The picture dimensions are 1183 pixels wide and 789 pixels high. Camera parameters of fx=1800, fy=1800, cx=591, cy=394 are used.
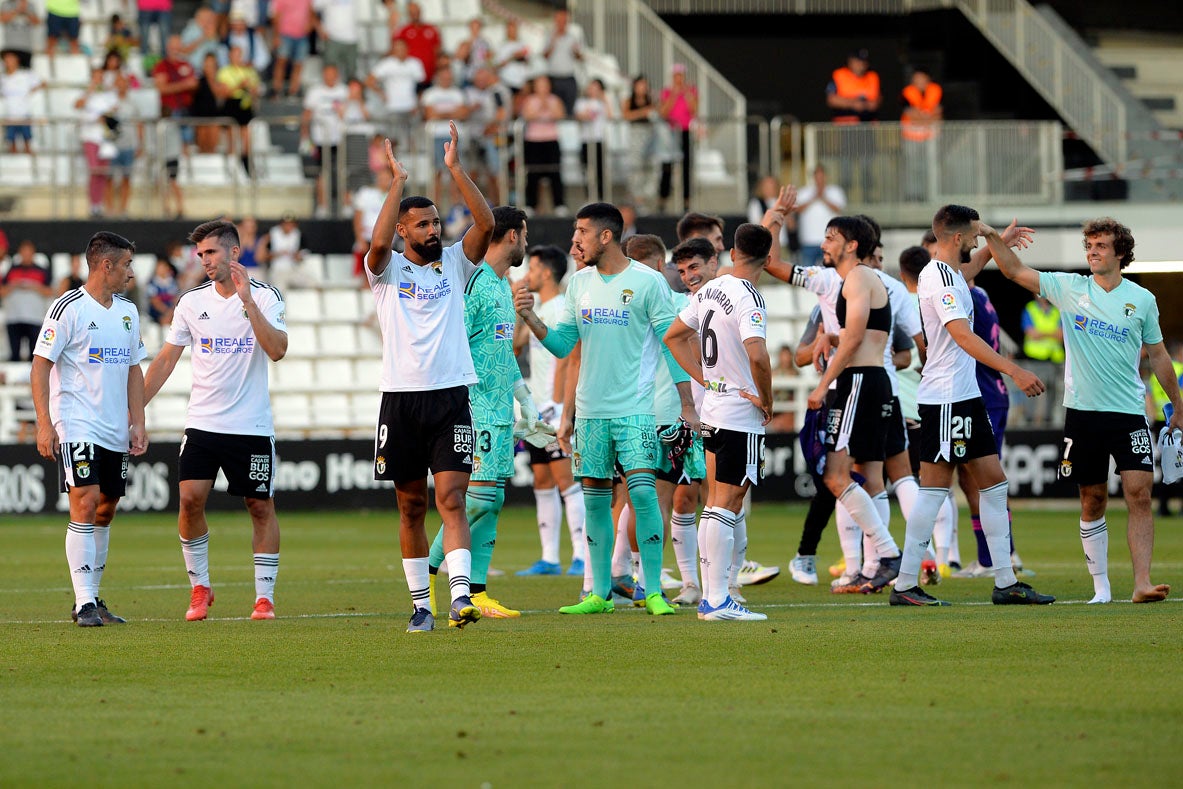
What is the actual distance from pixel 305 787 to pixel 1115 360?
22.9 feet

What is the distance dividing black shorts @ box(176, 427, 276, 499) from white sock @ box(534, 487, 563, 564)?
4663 mm

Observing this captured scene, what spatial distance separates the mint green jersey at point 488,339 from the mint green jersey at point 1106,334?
3.37 metres

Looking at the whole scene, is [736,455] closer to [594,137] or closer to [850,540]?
[850,540]

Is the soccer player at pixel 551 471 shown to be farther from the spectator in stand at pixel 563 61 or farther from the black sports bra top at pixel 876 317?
the spectator in stand at pixel 563 61

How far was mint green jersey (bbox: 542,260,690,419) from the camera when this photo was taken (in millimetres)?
10961

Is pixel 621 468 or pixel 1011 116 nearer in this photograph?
pixel 621 468

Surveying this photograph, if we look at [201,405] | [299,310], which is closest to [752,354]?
[201,405]

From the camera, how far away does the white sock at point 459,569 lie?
9.93 m

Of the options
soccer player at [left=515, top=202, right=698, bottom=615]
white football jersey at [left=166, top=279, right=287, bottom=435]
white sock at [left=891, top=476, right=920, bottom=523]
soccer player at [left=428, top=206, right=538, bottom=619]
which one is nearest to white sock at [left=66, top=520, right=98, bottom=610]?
white football jersey at [left=166, top=279, right=287, bottom=435]

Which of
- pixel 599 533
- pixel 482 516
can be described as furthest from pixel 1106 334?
pixel 482 516

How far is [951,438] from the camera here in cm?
1132

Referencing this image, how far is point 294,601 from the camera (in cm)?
1249

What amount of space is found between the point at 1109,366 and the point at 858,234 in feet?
5.91

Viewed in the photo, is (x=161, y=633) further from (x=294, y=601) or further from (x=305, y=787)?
(x=305, y=787)
